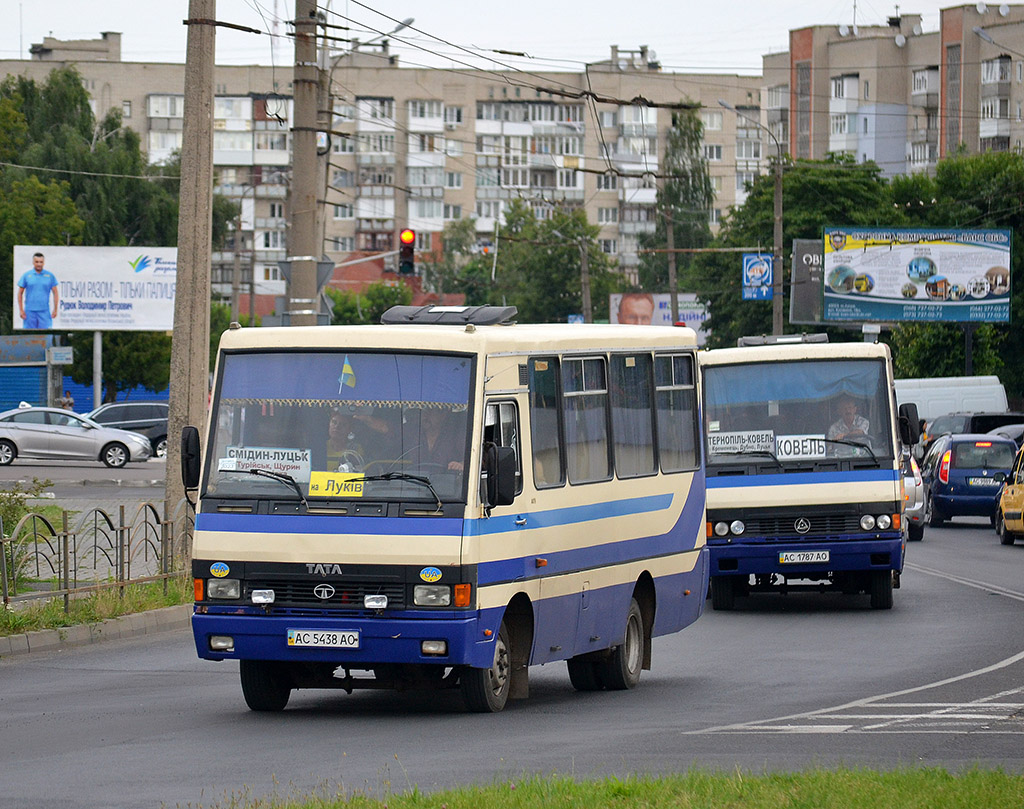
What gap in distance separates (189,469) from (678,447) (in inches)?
177

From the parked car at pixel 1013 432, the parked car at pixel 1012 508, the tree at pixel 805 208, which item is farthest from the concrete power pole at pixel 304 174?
the tree at pixel 805 208

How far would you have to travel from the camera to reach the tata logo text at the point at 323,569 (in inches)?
411

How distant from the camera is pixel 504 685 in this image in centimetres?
1110

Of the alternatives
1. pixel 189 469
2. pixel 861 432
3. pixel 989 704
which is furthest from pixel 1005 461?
pixel 189 469

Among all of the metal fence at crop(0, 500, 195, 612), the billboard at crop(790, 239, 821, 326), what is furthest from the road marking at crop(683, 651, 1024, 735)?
the billboard at crop(790, 239, 821, 326)

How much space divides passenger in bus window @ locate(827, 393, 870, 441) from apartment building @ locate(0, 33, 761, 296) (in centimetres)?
10213

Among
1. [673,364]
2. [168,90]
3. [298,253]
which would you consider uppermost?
[168,90]

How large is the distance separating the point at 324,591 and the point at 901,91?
109796mm

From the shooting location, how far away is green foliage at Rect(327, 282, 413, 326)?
11681cm

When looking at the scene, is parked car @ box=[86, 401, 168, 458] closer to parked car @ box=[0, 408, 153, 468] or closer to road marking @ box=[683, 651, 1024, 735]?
parked car @ box=[0, 408, 153, 468]

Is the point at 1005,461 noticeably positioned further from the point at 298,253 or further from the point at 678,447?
the point at 678,447

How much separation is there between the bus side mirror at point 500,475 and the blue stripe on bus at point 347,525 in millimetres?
249

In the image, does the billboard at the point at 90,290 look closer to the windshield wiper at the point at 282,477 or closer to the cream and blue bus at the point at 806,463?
the cream and blue bus at the point at 806,463

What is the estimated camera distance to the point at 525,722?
1066cm
